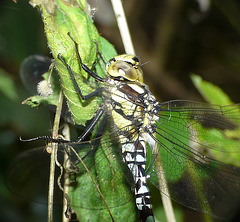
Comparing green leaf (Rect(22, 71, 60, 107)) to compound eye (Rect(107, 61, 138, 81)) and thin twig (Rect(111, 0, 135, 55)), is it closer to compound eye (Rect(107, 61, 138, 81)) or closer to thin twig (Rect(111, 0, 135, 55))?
compound eye (Rect(107, 61, 138, 81))

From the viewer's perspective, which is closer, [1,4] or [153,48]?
[1,4]

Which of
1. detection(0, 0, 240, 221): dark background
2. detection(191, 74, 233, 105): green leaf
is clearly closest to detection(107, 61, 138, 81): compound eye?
detection(191, 74, 233, 105): green leaf

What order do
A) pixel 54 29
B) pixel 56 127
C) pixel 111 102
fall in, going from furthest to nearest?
pixel 111 102 → pixel 56 127 → pixel 54 29

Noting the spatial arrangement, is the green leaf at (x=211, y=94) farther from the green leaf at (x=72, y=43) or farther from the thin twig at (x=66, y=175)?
the thin twig at (x=66, y=175)

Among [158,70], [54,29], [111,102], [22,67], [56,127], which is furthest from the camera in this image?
[158,70]

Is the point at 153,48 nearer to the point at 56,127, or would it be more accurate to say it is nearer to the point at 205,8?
the point at 205,8

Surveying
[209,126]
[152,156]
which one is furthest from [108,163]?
[209,126]

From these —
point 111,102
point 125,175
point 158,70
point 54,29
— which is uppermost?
point 158,70

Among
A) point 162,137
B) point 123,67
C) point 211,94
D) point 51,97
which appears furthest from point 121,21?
point 211,94
